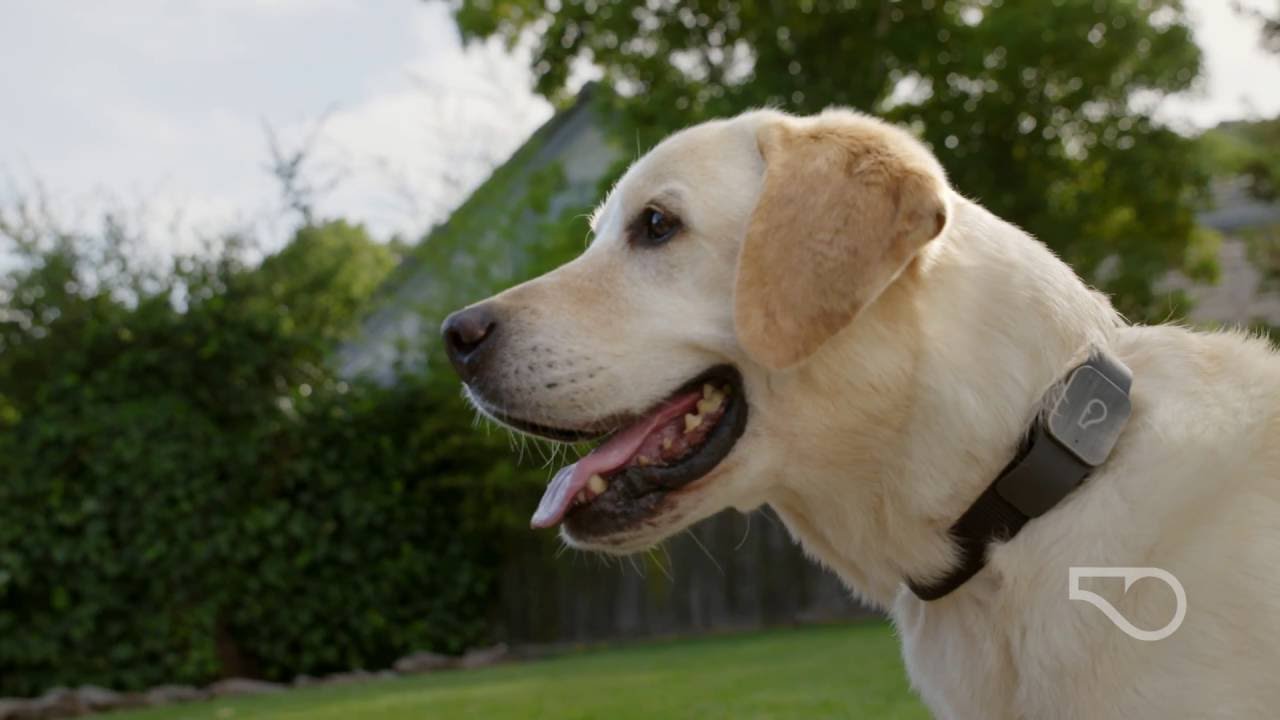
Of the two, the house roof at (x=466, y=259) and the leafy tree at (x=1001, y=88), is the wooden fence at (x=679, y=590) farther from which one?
the leafy tree at (x=1001, y=88)

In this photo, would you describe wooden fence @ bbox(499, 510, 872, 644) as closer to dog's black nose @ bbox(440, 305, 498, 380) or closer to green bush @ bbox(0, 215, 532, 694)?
green bush @ bbox(0, 215, 532, 694)

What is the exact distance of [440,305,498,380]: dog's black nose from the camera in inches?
109

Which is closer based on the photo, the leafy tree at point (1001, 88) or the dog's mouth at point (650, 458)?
the dog's mouth at point (650, 458)

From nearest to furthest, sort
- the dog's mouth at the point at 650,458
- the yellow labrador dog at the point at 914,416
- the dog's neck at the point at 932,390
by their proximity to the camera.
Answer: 1. the yellow labrador dog at the point at 914,416
2. the dog's neck at the point at 932,390
3. the dog's mouth at the point at 650,458

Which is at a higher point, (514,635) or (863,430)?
(863,430)

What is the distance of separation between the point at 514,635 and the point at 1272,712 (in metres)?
12.9

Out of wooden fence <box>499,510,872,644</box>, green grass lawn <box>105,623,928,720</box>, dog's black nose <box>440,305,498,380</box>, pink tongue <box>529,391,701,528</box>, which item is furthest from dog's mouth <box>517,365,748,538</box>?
wooden fence <box>499,510,872,644</box>

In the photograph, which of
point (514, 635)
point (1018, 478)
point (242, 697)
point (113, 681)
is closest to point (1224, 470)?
point (1018, 478)

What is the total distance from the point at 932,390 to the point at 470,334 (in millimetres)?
968

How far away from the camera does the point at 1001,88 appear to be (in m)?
14.3

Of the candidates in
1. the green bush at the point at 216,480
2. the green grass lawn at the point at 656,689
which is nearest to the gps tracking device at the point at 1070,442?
the green grass lawn at the point at 656,689

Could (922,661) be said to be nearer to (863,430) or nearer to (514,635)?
(863,430)

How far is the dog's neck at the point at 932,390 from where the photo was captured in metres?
2.45

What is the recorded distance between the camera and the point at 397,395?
13.6 meters
